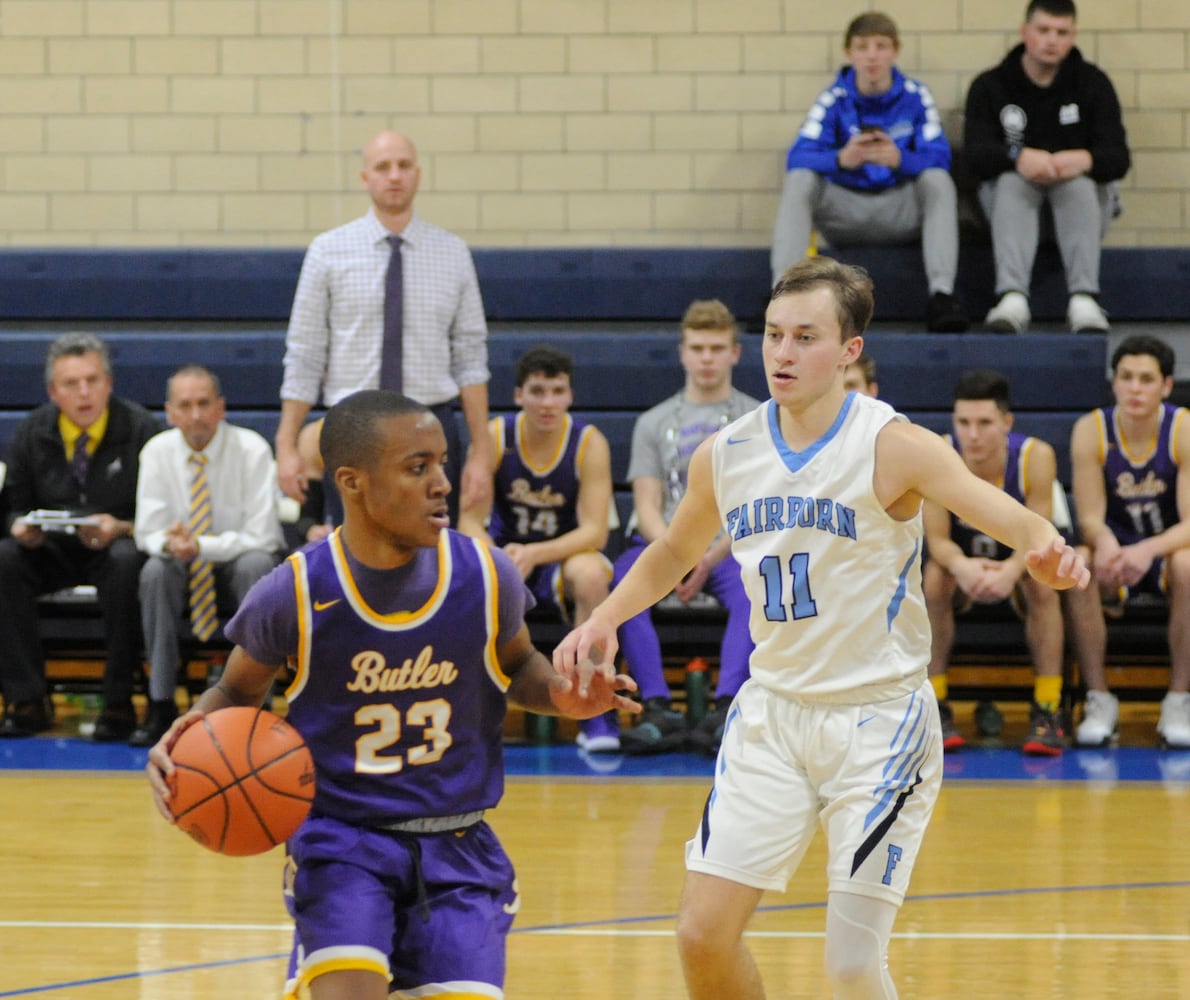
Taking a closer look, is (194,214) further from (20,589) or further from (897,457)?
(897,457)

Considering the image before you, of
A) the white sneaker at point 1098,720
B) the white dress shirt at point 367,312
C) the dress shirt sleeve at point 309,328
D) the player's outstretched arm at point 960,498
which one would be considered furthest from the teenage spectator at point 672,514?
the player's outstretched arm at point 960,498

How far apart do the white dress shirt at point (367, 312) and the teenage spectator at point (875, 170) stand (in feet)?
6.96

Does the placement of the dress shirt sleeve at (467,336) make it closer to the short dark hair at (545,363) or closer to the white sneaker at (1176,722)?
the short dark hair at (545,363)

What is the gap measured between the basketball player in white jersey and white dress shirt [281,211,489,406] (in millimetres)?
3670

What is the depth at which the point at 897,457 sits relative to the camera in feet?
10.6

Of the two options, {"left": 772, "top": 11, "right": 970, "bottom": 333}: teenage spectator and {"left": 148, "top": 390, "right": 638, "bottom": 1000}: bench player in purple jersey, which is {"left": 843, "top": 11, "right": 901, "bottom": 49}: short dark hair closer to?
{"left": 772, "top": 11, "right": 970, "bottom": 333}: teenage spectator

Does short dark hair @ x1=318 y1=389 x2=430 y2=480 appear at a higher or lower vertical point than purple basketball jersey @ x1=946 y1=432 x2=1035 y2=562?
higher

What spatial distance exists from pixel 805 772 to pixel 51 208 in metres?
7.54

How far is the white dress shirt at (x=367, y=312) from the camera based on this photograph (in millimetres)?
6941

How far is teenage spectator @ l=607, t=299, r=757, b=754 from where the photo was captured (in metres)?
6.88

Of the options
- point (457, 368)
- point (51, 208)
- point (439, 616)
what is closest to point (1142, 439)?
point (457, 368)

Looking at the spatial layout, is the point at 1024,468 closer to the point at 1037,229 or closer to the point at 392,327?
the point at 1037,229

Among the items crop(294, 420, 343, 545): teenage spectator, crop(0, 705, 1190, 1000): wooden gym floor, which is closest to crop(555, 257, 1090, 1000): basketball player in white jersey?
crop(0, 705, 1190, 1000): wooden gym floor

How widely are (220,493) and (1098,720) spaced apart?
363 centimetres
